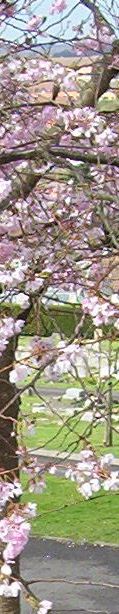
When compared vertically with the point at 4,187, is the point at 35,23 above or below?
above

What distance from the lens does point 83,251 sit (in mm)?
5449

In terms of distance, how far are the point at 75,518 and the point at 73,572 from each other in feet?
6.31

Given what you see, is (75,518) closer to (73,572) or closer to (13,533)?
(73,572)

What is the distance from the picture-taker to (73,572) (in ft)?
31.3

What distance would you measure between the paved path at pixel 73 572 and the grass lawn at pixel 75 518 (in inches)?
10.6

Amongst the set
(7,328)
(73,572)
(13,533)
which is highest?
(7,328)

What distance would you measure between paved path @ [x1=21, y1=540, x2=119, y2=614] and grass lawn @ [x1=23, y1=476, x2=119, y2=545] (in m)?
0.27

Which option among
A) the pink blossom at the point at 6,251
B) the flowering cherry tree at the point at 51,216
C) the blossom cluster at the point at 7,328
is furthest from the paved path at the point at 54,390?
the blossom cluster at the point at 7,328

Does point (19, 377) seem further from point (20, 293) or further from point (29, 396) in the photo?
point (29, 396)

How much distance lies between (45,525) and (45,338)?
597cm

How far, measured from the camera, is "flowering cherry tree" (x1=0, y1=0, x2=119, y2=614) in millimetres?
4410

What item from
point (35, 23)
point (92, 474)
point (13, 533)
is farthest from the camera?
point (35, 23)

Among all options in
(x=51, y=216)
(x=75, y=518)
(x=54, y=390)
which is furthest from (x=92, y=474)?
(x=54, y=390)

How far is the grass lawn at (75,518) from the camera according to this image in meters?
10.7
